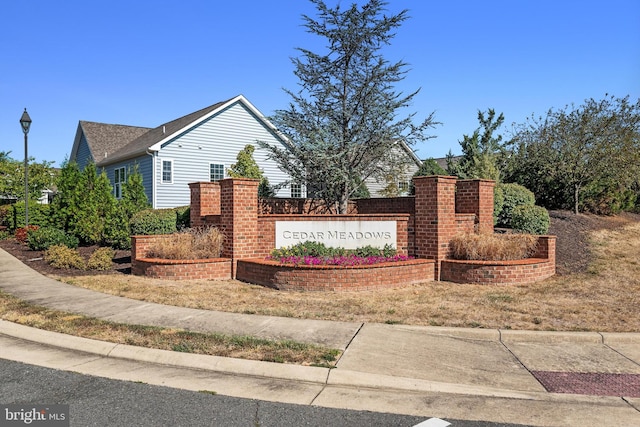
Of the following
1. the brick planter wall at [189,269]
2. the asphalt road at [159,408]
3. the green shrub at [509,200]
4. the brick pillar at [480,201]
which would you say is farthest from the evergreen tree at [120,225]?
the green shrub at [509,200]

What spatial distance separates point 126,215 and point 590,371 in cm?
1395

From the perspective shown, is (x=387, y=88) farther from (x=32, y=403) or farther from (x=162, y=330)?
(x=32, y=403)

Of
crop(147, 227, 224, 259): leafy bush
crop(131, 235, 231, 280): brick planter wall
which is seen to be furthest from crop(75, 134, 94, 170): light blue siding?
crop(131, 235, 231, 280): brick planter wall

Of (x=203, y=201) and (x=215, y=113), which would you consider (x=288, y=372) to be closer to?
(x=203, y=201)

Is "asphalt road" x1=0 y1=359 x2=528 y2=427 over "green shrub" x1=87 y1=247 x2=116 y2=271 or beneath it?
beneath

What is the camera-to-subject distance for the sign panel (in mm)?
10523

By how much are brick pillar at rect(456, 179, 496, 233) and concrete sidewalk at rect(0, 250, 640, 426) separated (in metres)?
5.67

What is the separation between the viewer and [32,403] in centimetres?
393

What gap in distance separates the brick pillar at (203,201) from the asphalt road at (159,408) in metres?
7.67

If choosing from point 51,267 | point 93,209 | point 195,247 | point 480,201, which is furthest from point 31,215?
point 480,201

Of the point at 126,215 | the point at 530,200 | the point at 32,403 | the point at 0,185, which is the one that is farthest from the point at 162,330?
the point at 0,185

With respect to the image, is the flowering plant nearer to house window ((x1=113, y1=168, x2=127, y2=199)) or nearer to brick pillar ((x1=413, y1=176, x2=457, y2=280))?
brick pillar ((x1=413, y1=176, x2=457, y2=280))

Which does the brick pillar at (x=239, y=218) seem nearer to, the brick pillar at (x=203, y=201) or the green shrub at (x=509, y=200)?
the brick pillar at (x=203, y=201)

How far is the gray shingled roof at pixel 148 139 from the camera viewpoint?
22.4m
